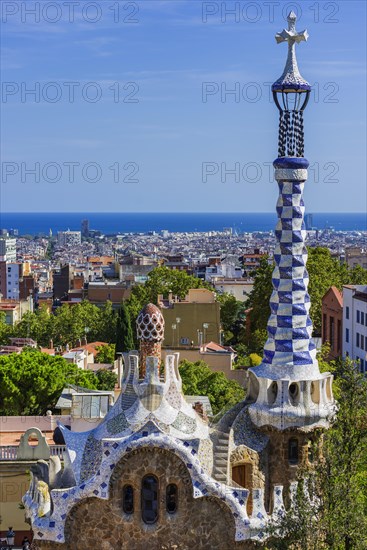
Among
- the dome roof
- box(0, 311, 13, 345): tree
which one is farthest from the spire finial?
box(0, 311, 13, 345): tree

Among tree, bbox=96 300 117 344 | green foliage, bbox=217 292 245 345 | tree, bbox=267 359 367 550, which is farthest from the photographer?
green foliage, bbox=217 292 245 345

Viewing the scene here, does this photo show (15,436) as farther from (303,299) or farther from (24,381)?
(303,299)

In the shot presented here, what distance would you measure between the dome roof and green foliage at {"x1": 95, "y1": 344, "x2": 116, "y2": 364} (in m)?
31.2

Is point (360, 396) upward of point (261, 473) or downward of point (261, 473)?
upward

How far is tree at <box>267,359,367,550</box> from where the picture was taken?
15359 millimetres

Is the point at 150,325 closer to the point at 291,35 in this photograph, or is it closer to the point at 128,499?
the point at 128,499

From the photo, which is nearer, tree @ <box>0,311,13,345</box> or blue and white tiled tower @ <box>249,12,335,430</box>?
blue and white tiled tower @ <box>249,12,335,430</box>

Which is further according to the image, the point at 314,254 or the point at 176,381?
the point at 314,254

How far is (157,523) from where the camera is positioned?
16.1 metres

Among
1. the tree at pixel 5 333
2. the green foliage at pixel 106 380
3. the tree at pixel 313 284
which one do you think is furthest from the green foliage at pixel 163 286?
the green foliage at pixel 106 380

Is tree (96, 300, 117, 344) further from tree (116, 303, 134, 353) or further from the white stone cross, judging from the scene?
the white stone cross

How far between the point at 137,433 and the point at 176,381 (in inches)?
45.5

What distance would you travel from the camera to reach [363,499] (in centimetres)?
1673

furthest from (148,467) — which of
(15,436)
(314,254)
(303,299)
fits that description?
(314,254)
